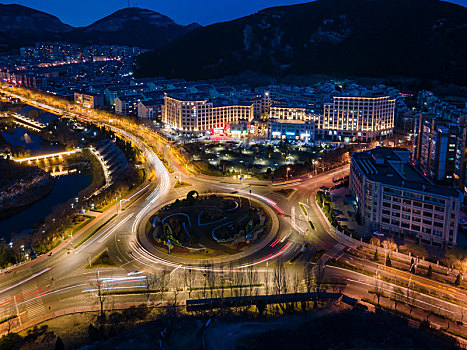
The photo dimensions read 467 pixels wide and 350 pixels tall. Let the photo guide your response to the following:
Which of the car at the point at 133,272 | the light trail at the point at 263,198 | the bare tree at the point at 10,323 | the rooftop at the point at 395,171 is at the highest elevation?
the rooftop at the point at 395,171

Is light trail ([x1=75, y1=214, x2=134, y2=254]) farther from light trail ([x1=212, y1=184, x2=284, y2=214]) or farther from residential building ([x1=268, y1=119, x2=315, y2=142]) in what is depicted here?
residential building ([x1=268, y1=119, x2=315, y2=142])

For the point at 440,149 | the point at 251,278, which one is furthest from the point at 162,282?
the point at 440,149

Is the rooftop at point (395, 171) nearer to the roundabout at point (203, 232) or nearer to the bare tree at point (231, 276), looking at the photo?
the roundabout at point (203, 232)

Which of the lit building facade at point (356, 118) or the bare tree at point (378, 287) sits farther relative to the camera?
the lit building facade at point (356, 118)

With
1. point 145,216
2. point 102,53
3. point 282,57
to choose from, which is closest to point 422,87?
point 282,57

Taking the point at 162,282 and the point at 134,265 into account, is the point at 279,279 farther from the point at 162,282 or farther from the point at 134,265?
the point at 134,265

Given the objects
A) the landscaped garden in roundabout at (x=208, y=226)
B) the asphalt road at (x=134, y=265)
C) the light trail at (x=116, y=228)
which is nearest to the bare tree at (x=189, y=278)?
the asphalt road at (x=134, y=265)
